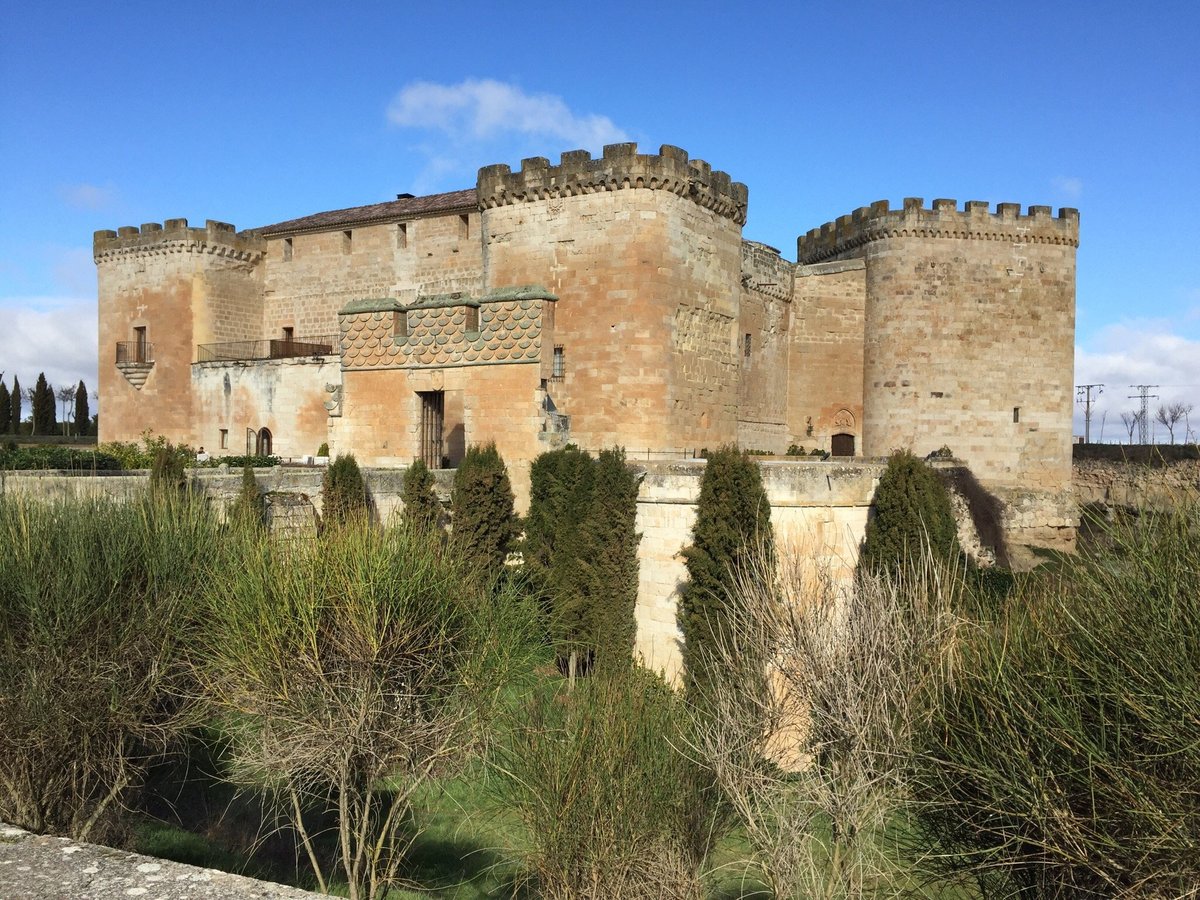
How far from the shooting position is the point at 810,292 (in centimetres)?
2870

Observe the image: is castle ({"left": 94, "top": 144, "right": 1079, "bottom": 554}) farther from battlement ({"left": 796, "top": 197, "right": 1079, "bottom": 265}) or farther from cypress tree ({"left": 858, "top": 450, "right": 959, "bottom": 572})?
cypress tree ({"left": 858, "top": 450, "right": 959, "bottom": 572})

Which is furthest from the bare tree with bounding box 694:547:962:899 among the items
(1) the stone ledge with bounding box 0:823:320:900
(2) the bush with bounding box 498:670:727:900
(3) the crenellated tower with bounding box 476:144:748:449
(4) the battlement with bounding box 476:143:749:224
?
(4) the battlement with bounding box 476:143:749:224

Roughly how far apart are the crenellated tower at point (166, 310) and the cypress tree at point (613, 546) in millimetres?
18518

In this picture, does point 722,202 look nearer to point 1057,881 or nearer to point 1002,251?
point 1002,251

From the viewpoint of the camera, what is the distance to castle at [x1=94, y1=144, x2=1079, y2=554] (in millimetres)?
Result: 20844

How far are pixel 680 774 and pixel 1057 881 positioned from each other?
383cm

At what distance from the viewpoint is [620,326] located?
21109 mm

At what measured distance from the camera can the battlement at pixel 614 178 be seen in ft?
68.6

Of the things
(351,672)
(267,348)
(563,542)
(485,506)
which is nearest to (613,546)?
(563,542)

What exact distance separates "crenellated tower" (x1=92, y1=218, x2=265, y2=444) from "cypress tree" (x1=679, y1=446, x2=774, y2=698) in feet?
66.7

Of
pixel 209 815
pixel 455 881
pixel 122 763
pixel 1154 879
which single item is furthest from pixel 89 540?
pixel 1154 879

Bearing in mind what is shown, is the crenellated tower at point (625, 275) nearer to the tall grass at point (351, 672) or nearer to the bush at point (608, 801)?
the tall grass at point (351, 672)

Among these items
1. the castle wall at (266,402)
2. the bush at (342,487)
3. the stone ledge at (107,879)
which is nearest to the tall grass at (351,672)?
the stone ledge at (107,879)

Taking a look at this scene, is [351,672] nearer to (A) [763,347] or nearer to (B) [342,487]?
(B) [342,487]
